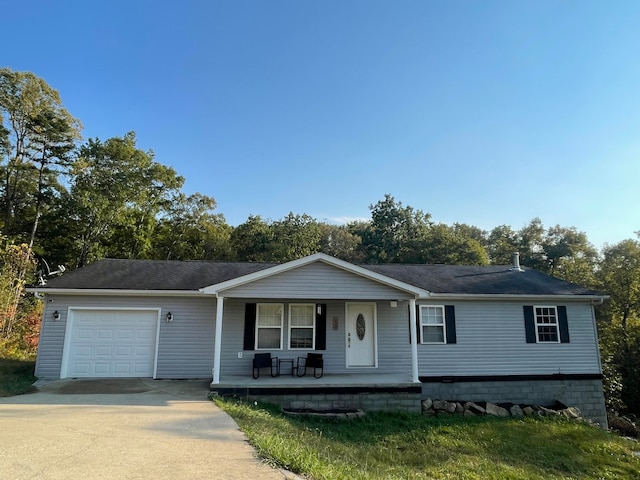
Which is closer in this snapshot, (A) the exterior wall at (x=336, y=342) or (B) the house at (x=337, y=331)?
(B) the house at (x=337, y=331)

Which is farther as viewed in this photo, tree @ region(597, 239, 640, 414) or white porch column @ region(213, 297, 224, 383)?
tree @ region(597, 239, 640, 414)

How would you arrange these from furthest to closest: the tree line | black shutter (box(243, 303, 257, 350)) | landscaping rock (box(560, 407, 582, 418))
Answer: the tree line, black shutter (box(243, 303, 257, 350)), landscaping rock (box(560, 407, 582, 418))

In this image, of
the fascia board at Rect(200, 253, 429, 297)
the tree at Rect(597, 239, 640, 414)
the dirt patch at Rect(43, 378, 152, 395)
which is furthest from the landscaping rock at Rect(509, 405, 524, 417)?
the dirt patch at Rect(43, 378, 152, 395)

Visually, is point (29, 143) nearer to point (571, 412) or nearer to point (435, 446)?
point (435, 446)

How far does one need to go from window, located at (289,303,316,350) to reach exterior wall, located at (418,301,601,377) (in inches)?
127

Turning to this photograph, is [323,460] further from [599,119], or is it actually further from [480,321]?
[599,119]

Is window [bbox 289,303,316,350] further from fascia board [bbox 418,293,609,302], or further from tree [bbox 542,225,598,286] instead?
tree [bbox 542,225,598,286]

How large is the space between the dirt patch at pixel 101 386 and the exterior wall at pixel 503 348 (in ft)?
24.6

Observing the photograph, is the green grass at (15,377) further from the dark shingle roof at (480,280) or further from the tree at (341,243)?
the tree at (341,243)

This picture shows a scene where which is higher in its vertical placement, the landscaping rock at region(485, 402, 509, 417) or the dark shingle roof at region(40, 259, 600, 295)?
the dark shingle roof at region(40, 259, 600, 295)

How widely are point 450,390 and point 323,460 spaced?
23.9 ft

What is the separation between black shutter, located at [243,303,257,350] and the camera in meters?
10.5

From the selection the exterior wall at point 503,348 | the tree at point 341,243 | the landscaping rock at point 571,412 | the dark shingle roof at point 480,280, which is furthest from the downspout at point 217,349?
the tree at point 341,243

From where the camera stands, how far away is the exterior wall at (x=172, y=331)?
9.96 metres
